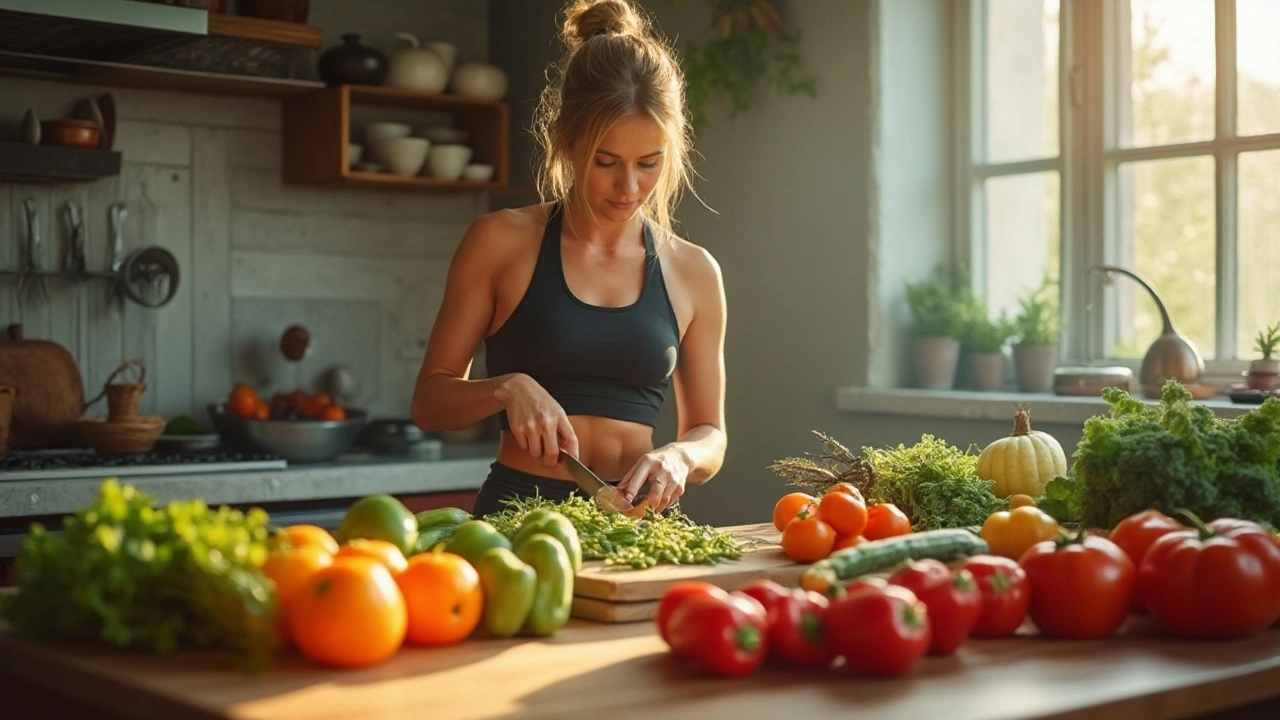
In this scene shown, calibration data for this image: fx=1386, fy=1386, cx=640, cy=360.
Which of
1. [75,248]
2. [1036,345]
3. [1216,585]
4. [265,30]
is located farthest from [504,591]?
[75,248]

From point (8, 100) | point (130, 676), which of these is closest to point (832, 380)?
point (8, 100)

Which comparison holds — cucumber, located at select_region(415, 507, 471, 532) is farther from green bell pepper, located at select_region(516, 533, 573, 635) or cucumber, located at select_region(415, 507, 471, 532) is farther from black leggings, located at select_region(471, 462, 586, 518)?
black leggings, located at select_region(471, 462, 586, 518)

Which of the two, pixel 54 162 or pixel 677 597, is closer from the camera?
pixel 677 597

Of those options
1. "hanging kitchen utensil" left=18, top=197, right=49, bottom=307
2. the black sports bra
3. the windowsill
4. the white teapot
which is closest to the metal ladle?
the windowsill

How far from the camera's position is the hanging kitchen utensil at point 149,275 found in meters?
4.12

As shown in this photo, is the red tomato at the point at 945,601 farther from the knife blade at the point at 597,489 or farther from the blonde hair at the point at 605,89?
the blonde hair at the point at 605,89

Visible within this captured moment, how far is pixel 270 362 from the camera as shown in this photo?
444 cm

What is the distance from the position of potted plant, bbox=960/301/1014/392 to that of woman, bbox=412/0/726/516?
1233 millimetres

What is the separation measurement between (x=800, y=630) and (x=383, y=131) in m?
3.30

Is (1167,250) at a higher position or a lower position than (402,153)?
lower

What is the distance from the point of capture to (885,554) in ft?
5.02

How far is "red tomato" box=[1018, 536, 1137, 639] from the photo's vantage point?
1472 mm

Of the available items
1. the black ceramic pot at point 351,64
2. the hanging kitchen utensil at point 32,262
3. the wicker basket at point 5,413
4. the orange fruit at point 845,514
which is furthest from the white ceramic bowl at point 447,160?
the orange fruit at point 845,514

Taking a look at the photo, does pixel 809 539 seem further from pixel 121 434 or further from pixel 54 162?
pixel 54 162
